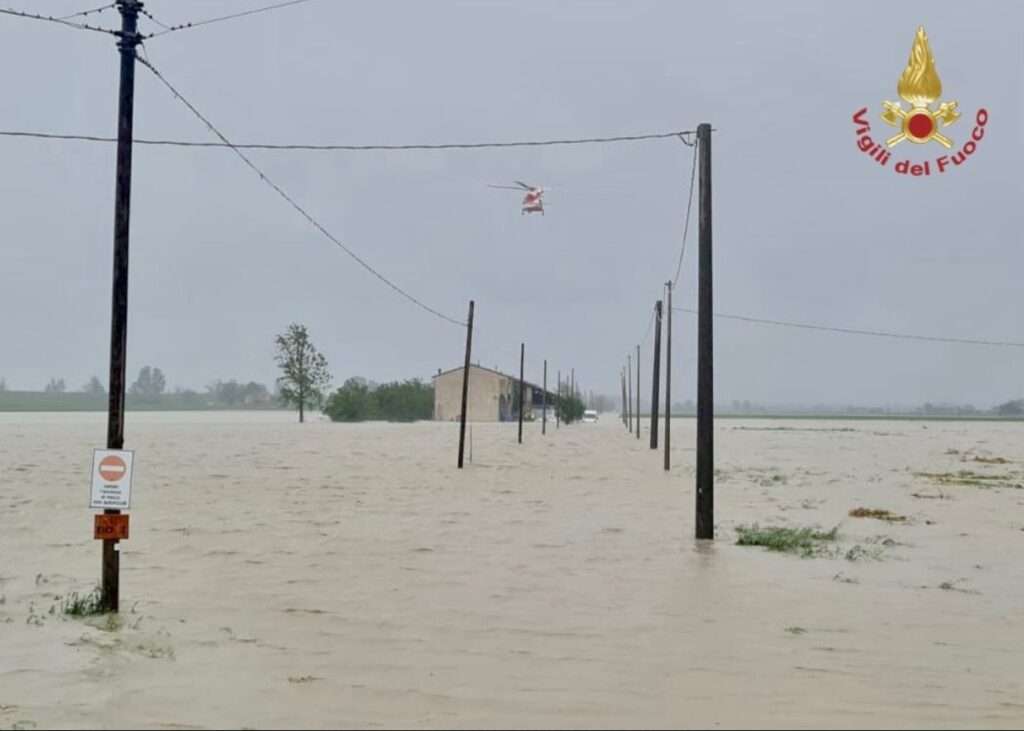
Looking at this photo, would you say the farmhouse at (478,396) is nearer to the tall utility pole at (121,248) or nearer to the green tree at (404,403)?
the green tree at (404,403)

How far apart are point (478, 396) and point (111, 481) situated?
9265cm

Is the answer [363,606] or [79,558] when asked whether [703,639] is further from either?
[79,558]

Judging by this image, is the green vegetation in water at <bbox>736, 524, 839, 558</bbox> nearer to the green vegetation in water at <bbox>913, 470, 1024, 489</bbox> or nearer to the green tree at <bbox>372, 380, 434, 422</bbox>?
the green vegetation in water at <bbox>913, 470, 1024, 489</bbox>

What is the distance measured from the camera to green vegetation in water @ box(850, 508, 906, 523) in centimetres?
1773

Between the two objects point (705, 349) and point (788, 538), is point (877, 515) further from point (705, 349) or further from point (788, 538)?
point (705, 349)

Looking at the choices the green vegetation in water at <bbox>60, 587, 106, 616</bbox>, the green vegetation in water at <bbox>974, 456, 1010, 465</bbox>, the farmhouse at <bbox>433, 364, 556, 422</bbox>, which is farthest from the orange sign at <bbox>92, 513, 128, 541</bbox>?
the farmhouse at <bbox>433, 364, 556, 422</bbox>

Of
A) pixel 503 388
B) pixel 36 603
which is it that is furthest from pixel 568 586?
pixel 503 388

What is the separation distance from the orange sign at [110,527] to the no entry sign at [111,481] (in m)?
0.14

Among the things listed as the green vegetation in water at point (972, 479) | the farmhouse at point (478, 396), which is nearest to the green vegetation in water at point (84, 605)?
the green vegetation in water at point (972, 479)

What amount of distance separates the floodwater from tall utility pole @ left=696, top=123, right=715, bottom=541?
0.54m

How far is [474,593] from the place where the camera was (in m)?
10.3

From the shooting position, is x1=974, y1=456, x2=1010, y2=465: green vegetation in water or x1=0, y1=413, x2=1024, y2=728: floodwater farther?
x1=974, y1=456, x2=1010, y2=465: green vegetation in water

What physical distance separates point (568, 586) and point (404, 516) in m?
7.12

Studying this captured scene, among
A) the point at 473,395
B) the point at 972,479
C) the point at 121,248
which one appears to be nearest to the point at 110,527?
the point at 121,248
